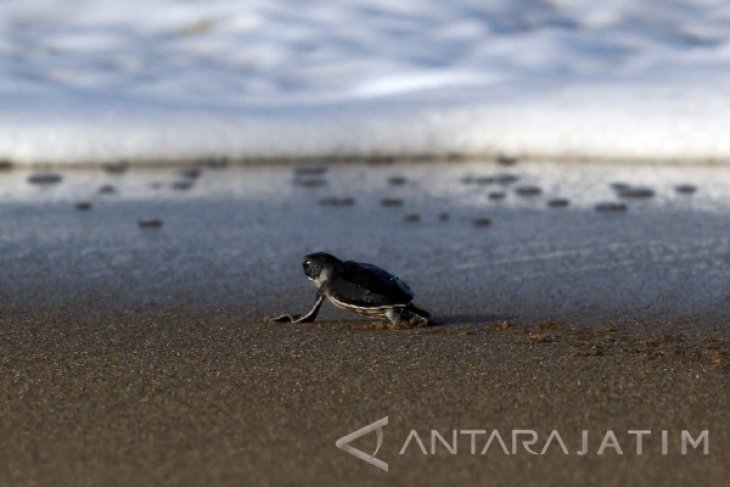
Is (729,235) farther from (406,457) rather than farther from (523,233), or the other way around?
(406,457)

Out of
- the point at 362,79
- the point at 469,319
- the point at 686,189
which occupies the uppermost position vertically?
the point at 362,79

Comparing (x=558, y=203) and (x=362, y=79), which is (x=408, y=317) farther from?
(x=362, y=79)

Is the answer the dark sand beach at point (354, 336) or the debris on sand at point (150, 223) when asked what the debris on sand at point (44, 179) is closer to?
the dark sand beach at point (354, 336)

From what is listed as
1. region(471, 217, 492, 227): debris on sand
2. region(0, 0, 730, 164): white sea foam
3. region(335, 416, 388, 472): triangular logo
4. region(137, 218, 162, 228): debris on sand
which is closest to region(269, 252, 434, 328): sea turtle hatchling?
region(335, 416, 388, 472): triangular logo

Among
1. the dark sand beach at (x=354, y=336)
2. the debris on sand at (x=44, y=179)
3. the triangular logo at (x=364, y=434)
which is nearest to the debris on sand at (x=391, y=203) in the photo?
the dark sand beach at (x=354, y=336)

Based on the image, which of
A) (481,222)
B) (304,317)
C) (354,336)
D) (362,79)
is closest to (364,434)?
(354,336)

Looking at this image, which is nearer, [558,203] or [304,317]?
[304,317]
